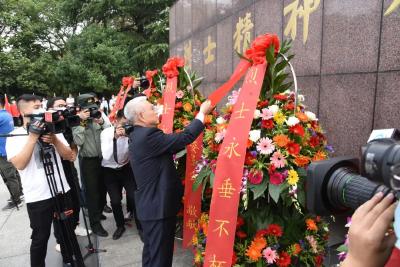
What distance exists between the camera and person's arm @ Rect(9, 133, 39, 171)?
262cm

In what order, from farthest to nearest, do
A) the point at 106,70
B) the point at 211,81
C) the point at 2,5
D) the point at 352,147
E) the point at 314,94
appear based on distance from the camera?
the point at 2,5, the point at 106,70, the point at 211,81, the point at 314,94, the point at 352,147

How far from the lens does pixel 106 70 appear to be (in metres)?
17.3

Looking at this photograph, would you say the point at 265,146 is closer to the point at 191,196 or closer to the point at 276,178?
the point at 276,178

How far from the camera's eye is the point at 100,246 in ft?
13.0

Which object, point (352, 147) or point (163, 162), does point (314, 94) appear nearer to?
point (352, 147)

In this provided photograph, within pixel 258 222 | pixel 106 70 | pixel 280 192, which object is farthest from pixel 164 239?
pixel 106 70

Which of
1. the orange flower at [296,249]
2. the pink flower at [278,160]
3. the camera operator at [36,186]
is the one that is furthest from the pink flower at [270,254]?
the camera operator at [36,186]

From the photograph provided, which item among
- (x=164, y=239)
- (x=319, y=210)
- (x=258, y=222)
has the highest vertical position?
(x=319, y=210)

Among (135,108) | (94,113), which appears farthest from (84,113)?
(135,108)

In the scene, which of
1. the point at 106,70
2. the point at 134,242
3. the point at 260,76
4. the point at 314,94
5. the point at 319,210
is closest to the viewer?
the point at 319,210

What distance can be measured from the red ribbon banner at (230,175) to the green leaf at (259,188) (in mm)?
89

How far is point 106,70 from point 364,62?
15.9 meters

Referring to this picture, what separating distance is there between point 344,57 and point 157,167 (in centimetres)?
185

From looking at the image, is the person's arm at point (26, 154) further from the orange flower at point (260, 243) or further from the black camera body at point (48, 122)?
the orange flower at point (260, 243)
